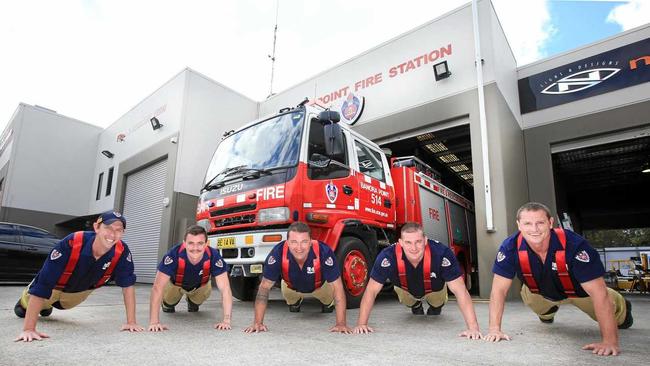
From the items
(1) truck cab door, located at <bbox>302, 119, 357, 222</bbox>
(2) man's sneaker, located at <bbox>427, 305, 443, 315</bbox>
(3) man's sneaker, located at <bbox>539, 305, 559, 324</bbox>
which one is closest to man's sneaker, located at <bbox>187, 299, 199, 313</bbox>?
(1) truck cab door, located at <bbox>302, 119, 357, 222</bbox>

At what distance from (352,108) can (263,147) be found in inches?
174

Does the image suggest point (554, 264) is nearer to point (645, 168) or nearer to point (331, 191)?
point (331, 191)

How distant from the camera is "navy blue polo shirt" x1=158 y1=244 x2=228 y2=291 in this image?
3576 mm

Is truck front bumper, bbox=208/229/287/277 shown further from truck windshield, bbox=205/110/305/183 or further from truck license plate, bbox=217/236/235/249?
truck windshield, bbox=205/110/305/183

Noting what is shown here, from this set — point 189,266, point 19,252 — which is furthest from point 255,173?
point 19,252

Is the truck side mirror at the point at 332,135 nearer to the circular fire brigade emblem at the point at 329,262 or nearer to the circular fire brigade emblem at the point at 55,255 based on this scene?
the circular fire brigade emblem at the point at 329,262

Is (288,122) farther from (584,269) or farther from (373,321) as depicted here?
(584,269)

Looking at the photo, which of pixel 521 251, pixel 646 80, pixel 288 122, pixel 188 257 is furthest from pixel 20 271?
pixel 646 80

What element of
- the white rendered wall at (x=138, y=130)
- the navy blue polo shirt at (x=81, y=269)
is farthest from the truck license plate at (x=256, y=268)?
the white rendered wall at (x=138, y=130)

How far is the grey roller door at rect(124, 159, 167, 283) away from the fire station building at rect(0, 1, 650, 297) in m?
0.06

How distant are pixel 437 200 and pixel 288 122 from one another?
364 centimetres

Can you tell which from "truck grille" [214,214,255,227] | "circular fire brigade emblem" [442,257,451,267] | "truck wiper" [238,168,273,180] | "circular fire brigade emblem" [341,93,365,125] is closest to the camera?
"circular fire brigade emblem" [442,257,451,267]

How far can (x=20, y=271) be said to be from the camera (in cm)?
791

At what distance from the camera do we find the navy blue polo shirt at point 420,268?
3.37 metres
